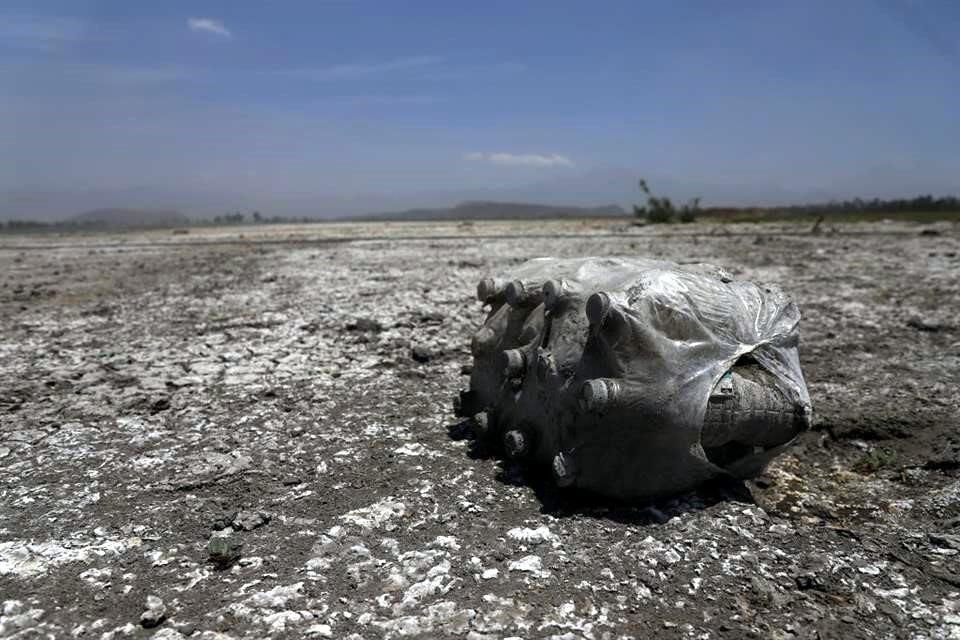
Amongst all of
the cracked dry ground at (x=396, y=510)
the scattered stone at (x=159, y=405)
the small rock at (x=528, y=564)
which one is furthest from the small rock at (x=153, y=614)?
the scattered stone at (x=159, y=405)

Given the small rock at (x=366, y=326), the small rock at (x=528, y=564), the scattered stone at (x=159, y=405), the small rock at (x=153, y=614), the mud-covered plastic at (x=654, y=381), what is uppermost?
the mud-covered plastic at (x=654, y=381)

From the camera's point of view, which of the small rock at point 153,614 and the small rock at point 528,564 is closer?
the small rock at point 153,614

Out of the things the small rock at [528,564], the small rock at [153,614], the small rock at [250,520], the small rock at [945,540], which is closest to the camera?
the small rock at [153,614]

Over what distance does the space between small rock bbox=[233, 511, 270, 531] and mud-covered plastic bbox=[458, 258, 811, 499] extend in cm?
102

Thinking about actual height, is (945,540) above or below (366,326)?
below

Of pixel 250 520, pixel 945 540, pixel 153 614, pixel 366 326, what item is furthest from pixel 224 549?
pixel 366 326

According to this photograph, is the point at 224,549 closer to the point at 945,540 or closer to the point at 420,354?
the point at 420,354

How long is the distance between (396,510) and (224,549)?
651 mm

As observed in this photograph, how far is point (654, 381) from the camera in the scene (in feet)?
7.84

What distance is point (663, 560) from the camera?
2.28 m

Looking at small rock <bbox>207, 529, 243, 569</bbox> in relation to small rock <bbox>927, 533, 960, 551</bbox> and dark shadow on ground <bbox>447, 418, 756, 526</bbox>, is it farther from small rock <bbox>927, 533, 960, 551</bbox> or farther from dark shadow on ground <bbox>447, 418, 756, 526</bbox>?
small rock <bbox>927, 533, 960, 551</bbox>

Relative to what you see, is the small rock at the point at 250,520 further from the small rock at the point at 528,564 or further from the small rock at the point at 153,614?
the small rock at the point at 528,564

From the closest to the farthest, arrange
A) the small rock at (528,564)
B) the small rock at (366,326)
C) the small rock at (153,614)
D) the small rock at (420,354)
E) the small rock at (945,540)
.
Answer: the small rock at (153,614) → the small rock at (528,564) → the small rock at (945,540) → the small rock at (420,354) → the small rock at (366,326)

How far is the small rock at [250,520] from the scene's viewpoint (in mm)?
2539
